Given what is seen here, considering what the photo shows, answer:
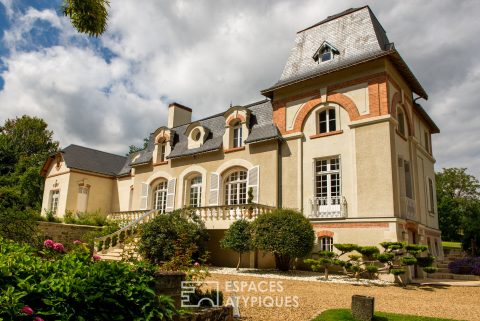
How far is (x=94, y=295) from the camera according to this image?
3637 mm

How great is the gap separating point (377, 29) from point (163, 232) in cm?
1273

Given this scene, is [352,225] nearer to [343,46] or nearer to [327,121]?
[327,121]

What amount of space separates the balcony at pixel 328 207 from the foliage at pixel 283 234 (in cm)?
126

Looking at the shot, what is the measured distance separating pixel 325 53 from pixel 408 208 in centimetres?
769

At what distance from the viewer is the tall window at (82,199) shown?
2445cm

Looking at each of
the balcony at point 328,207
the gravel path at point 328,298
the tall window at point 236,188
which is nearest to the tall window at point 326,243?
the balcony at point 328,207

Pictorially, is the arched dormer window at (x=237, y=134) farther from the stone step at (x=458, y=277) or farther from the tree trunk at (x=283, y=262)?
the stone step at (x=458, y=277)

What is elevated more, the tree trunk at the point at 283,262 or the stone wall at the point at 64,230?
the stone wall at the point at 64,230

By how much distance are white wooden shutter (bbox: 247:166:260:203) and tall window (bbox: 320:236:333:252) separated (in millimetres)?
3647

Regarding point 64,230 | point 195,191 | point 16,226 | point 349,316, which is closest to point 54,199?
point 64,230

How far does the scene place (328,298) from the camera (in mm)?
8680

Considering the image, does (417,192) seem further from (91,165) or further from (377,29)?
(91,165)

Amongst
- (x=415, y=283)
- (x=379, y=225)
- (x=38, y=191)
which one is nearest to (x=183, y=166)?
(x=379, y=225)

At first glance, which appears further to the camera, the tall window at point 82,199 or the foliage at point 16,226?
the tall window at point 82,199
